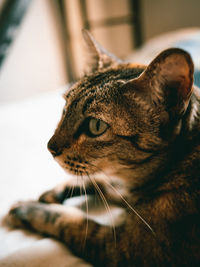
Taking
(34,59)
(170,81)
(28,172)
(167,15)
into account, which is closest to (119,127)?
(170,81)

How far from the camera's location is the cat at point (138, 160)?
58 cm

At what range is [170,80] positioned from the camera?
577mm

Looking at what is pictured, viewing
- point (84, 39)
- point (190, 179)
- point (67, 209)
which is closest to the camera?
point (190, 179)

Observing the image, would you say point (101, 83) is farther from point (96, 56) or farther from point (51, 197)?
point (51, 197)

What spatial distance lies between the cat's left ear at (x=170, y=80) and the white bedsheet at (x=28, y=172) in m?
0.46

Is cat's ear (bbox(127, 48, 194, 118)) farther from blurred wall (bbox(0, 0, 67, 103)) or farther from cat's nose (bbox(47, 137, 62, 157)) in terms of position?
blurred wall (bbox(0, 0, 67, 103))

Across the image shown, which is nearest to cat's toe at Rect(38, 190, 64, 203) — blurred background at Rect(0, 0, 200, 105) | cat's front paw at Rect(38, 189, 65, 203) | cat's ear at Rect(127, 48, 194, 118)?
cat's front paw at Rect(38, 189, 65, 203)

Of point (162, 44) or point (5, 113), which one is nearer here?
point (5, 113)

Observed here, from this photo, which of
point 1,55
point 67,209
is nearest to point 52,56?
point 1,55

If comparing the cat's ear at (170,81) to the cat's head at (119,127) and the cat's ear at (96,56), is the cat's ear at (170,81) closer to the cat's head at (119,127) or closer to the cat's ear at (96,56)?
the cat's head at (119,127)

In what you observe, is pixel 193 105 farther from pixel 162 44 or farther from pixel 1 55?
pixel 1 55

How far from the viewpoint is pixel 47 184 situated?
0.95 m

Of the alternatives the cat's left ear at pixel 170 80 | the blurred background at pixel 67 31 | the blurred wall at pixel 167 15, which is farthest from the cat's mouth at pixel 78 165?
the blurred wall at pixel 167 15

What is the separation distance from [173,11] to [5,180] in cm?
262
